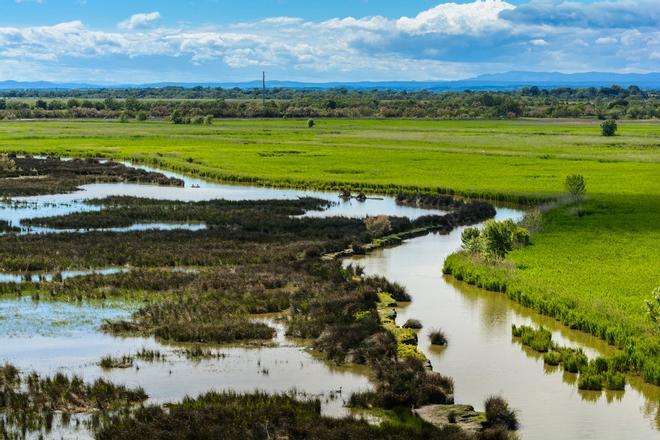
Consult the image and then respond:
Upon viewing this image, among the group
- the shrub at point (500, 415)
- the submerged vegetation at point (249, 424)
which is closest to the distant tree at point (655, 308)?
the shrub at point (500, 415)

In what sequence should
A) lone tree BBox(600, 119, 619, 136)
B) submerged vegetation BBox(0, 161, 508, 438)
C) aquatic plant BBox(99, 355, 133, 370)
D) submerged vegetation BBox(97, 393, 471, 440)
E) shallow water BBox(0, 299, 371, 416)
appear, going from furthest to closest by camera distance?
lone tree BBox(600, 119, 619, 136) → submerged vegetation BBox(0, 161, 508, 438) → aquatic plant BBox(99, 355, 133, 370) → shallow water BBox(0, 299, 371, 416) → submerged vegetation BBox(97, 393, 471, 440)

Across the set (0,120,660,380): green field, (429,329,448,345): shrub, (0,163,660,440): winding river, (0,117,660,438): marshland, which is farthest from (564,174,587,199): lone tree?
(429,329,448,345): shrub

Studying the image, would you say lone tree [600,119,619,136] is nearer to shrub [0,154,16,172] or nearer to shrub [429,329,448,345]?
shrub [0,154,16,172]

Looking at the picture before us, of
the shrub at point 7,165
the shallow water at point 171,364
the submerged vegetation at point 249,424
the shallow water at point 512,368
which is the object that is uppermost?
the shrub at point 7,165

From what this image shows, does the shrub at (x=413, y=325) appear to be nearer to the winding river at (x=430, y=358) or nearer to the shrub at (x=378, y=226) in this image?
the winding river at (x=430, y=358)

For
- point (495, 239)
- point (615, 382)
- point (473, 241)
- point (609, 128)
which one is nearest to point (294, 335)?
point (615, 382)

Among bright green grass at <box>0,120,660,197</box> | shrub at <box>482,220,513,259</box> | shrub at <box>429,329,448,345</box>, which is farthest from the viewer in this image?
bright green grass at <box>0,120,660,197</box>

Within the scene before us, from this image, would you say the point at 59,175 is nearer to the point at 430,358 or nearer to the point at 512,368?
the point at 430,358
